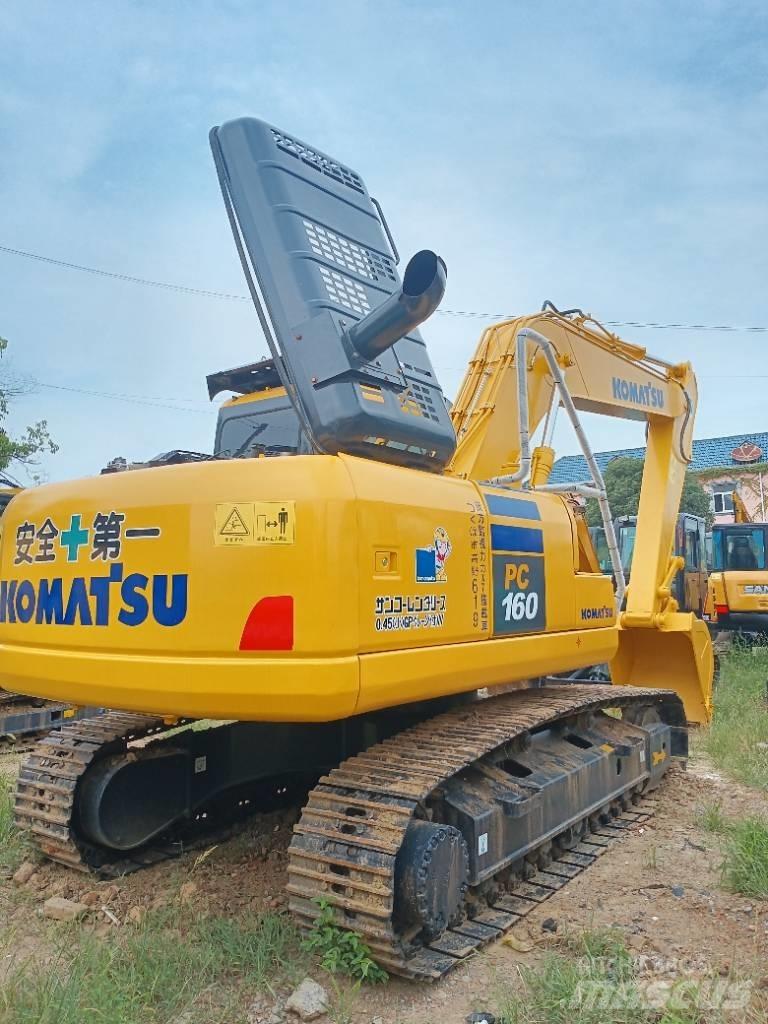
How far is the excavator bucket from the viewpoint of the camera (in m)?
7.28

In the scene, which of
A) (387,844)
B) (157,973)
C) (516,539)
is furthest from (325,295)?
(157,973)

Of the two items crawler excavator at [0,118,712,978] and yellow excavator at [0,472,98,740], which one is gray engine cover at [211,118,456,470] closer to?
crawler excavator at [0,118,712,978]

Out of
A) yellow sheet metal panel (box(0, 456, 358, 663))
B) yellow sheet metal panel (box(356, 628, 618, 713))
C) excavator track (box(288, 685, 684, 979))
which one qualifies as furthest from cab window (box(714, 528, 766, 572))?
yellow sheet metal panel (box(0, 456, 358, 663))

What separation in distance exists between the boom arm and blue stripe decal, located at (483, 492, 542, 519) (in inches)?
8.7

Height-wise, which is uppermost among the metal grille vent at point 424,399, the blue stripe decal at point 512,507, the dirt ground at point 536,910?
the metal grille vent at point 424,399

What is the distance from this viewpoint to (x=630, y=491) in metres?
24.8

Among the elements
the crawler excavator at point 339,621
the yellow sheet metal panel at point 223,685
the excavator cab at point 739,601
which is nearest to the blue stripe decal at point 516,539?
the crawler excavator at point 339,621

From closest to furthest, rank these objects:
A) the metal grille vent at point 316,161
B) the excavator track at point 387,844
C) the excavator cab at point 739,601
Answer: the excavator track at point 387,844 → the metal grille vent at point 316,161 → the excavator cab at point 739,601

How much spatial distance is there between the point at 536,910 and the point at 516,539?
159 cm

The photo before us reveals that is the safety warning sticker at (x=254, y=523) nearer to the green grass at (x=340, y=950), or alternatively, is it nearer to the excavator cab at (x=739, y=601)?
the green grass at (x=340, y=950)

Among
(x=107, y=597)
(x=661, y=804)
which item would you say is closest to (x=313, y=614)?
(x=107, y=597)

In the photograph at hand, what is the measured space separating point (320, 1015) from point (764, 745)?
189 inches

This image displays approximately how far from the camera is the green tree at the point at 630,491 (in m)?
24.8

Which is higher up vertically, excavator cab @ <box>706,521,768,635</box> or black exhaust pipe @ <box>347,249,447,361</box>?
black exhaust pipe @ <box>347,249,447,361</box>
